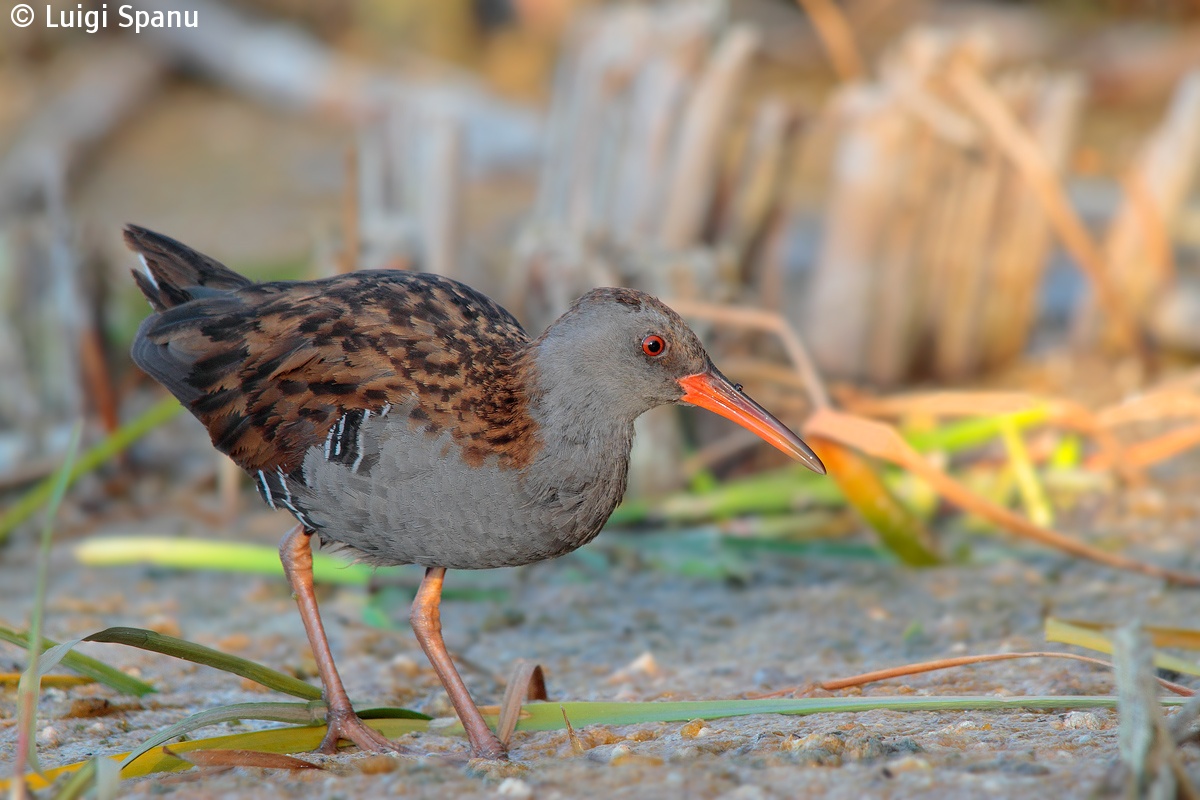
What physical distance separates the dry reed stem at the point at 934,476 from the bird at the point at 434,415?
26.5 inches

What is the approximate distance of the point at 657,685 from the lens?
139 inches

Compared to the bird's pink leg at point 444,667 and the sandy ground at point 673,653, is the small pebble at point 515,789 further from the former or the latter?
the bird's pink leg at point 444,667

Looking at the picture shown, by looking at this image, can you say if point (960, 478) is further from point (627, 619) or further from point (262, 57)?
point (262, 57)

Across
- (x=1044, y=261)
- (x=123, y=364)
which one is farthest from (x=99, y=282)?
(x=1044, y=261)

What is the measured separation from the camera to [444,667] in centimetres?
314

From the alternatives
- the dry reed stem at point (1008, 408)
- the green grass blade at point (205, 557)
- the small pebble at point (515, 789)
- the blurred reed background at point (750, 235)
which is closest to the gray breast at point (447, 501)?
the small pebble at point (515, 789)

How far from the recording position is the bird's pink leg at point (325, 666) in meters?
3.02

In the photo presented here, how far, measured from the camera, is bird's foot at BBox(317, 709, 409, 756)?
3.01 m

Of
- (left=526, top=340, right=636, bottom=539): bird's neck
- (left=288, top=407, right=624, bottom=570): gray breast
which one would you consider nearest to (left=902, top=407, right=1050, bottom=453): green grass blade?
(left=526, top=340, right=636, bottom=539): bird's neck

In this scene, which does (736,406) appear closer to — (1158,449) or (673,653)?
(673,653)

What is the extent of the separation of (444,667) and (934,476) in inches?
69.7

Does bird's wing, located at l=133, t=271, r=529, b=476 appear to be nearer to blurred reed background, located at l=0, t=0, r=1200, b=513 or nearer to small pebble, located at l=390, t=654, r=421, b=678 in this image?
small pebble, located at l=390, t=654, r=421, b=678

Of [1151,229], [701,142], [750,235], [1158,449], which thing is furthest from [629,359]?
[1151,229]

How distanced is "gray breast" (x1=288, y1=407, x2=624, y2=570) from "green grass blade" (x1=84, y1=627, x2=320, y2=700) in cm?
41
